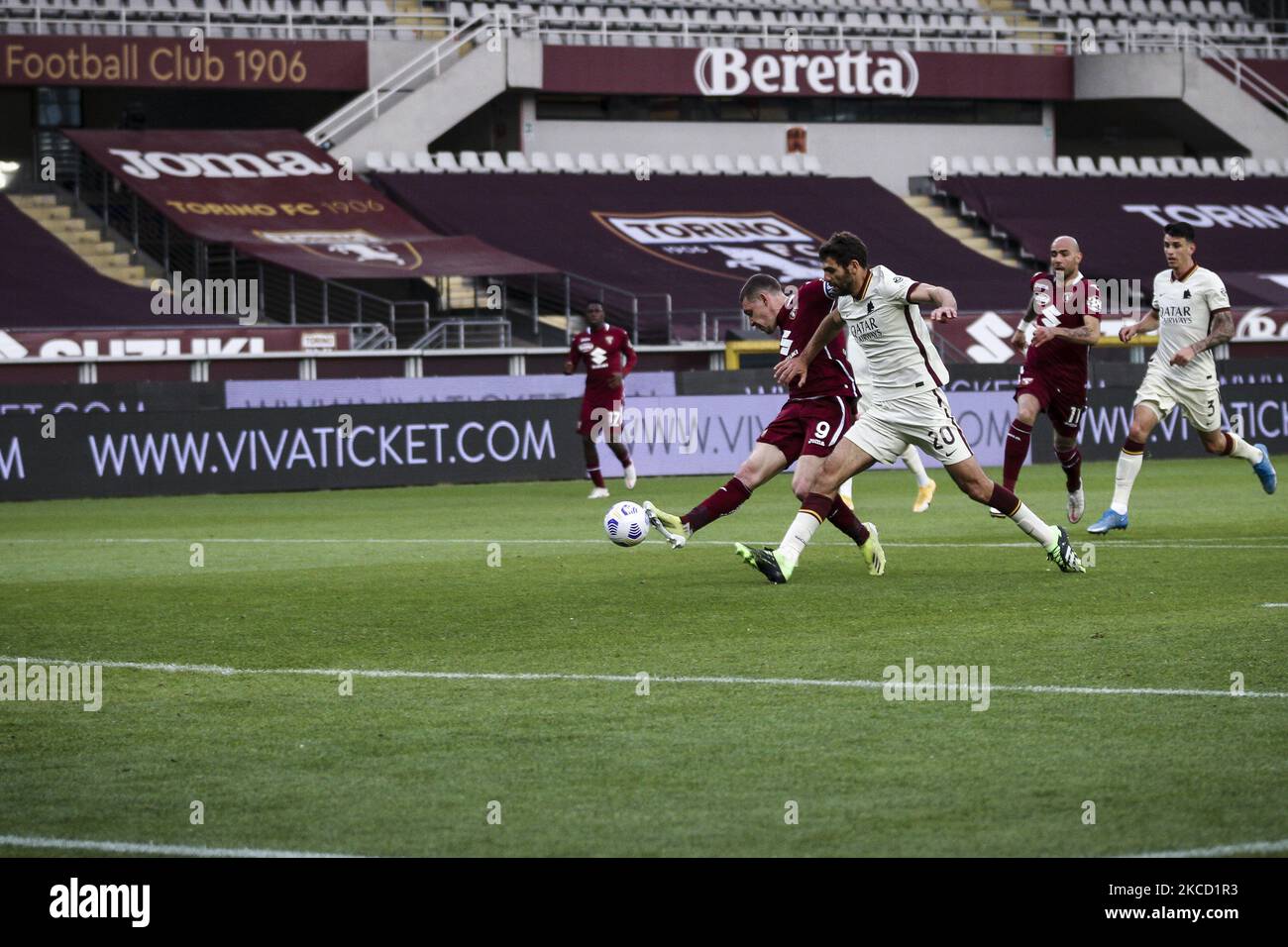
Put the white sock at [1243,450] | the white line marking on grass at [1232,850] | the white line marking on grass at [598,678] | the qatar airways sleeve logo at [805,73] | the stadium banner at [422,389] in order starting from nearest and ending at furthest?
the white line marking on grass at [1232,850]
the white line marking on grass at [598,678]
the white sock at [1243,450]
the stadium banner at [422,389]
the qatar airways sleeve logo at [805,73]

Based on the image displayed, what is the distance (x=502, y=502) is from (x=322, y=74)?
2140cm

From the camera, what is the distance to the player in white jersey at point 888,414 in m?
11.6

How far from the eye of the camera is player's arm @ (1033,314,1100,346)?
1551 cm

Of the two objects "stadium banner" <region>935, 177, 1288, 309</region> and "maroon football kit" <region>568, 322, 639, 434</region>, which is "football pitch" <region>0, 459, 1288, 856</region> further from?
"stadium banner" <region>935, 177, 1288, 309</region>

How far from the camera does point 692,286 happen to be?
3706 centimetres

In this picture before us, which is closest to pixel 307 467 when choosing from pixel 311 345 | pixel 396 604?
pixel 311 345

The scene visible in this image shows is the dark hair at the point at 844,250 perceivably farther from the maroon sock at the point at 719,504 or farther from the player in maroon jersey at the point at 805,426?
the maroon sock at the point at 719,504

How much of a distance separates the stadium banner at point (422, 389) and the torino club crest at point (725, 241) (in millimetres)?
9818

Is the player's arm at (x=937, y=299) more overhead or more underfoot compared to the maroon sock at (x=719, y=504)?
more overhead

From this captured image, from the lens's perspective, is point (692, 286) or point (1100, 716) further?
point (692, 286)

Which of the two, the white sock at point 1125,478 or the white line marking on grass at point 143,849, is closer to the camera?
the white line marking on grass at point 143,849

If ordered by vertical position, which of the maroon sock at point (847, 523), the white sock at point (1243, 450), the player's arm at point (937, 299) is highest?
the player's arm at point (937, 299)

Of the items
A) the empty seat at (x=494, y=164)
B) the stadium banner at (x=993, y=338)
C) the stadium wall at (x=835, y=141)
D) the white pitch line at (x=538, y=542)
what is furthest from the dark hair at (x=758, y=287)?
the stadium wall at (x=835, y=141)

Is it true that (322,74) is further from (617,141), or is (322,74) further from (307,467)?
(307,467)
